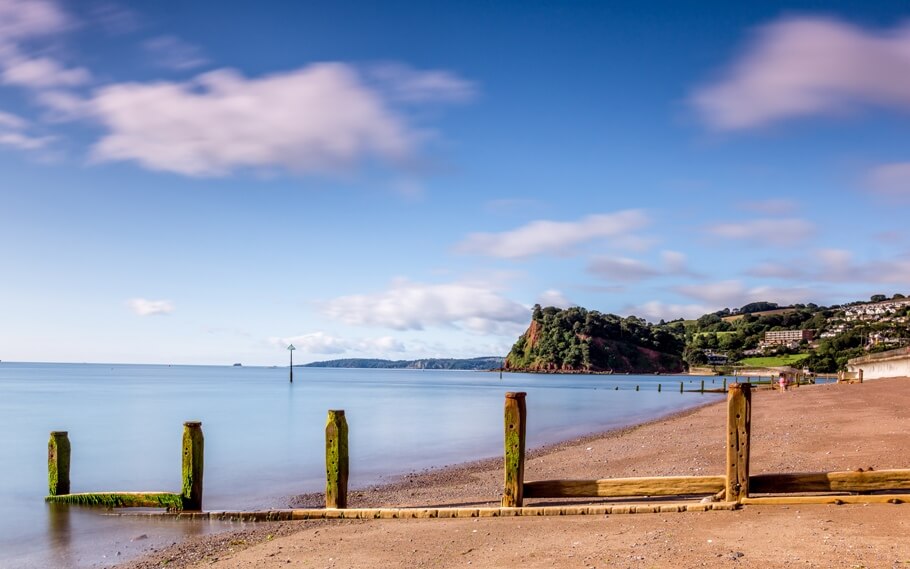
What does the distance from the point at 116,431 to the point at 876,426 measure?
34.2 metres

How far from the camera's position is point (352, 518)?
11305 millimetres

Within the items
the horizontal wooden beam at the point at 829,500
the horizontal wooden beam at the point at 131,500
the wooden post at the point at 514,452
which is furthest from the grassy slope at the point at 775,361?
the horizontal wooden beam at the point at 131,500

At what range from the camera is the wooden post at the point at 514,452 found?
10539mm

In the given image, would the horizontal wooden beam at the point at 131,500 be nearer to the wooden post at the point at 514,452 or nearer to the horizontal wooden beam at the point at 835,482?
the wooden post at the point at 514,452

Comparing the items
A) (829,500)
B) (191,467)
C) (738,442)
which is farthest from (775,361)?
(191,467)

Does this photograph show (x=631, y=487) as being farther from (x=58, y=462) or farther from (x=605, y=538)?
(x=58, y=462)

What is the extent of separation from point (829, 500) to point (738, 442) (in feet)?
4.04

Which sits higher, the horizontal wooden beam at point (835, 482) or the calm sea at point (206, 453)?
the horizontal wooden beam at point (835, 482)

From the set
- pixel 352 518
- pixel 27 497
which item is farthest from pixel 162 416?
pixel 352 518

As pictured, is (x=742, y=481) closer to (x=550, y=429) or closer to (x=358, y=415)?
(x=550, y=429)

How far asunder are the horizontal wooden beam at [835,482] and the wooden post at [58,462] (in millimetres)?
13061

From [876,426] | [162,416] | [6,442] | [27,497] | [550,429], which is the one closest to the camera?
[27,497]

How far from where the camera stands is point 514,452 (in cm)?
1066

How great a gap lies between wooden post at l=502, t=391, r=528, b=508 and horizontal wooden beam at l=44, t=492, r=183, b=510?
632 centimetres
